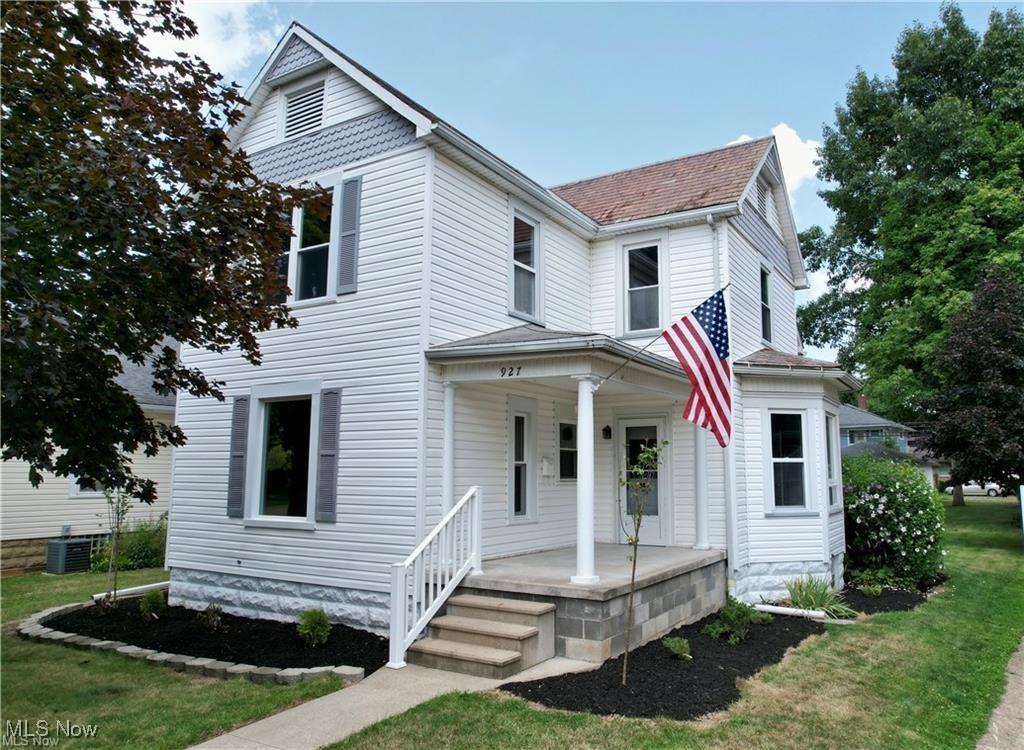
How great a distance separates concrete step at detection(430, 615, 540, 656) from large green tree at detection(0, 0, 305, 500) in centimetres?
316

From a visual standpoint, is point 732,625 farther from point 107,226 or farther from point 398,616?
point 107,226

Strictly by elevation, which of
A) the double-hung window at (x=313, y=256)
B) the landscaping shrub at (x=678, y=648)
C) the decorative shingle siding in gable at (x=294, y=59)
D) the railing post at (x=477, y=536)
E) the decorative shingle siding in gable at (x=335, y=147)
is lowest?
the landscaping shrub at (x=678, y=648)

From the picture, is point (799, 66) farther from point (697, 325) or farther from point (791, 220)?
point (697, 325)

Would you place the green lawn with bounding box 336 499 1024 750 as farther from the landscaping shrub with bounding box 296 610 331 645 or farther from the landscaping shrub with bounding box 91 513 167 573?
the landscaping shrub with bounding box 91 513 167 573

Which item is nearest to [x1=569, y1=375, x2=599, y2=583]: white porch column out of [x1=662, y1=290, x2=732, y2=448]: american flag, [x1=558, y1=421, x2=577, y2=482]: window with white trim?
[x1=662, y1=290, x2=732, y2=448]: american flag

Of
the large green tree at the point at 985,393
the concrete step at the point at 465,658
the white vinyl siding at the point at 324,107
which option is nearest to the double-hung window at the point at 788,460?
the concrete step at the point at 465,658

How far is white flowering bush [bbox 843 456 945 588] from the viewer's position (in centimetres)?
1119

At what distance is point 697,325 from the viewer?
23.3 ft

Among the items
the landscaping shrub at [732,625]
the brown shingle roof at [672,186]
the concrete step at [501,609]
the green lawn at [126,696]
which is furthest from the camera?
the brown shingle roof at [672,186]

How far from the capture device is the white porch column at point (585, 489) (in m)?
6.97

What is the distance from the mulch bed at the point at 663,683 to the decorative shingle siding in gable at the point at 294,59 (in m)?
8.45

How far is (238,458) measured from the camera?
935 cm

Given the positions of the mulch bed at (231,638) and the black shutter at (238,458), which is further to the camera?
the black shutter at (238,458)

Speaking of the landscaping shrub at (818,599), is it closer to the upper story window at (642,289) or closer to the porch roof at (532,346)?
the porch roof at (532,346)
